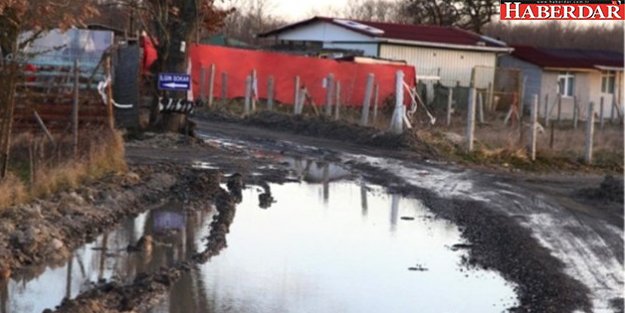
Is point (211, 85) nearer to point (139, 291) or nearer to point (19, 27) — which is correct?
point (19, 27)

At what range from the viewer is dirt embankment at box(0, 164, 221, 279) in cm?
1088

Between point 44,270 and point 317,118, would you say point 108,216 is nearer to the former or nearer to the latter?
point 44,270

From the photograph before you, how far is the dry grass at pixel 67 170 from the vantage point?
12781 millimetres

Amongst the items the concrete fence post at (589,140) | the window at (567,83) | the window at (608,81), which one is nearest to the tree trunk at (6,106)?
the concrete fence post at (589,140)

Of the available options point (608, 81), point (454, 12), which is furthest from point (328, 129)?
point (454, 12)

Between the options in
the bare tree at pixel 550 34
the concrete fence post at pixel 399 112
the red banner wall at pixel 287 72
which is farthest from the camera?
the bare tree at pixel 550 34

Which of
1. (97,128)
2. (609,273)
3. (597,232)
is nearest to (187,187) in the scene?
(97,128)

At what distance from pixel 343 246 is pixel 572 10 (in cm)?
504

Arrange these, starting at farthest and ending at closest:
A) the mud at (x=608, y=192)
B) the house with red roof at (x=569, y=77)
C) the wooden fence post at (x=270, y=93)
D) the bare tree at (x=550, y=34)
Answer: the bare tree at (x=550, y=34)
the house with red roof at (x=569, y=77)
the wooden fence post at (x=270, y=93)
the mud at (x=608, y=192)

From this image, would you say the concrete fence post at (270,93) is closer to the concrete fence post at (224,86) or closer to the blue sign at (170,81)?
the concrete fence post at (224,86)

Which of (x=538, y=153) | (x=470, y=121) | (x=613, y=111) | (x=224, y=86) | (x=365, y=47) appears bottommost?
(x=538, y=153)

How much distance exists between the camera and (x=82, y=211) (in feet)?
42.8

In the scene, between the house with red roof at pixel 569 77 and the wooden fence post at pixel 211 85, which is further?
the house with red roof at pixel 569 77

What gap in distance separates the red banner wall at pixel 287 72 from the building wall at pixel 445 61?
7.59m
